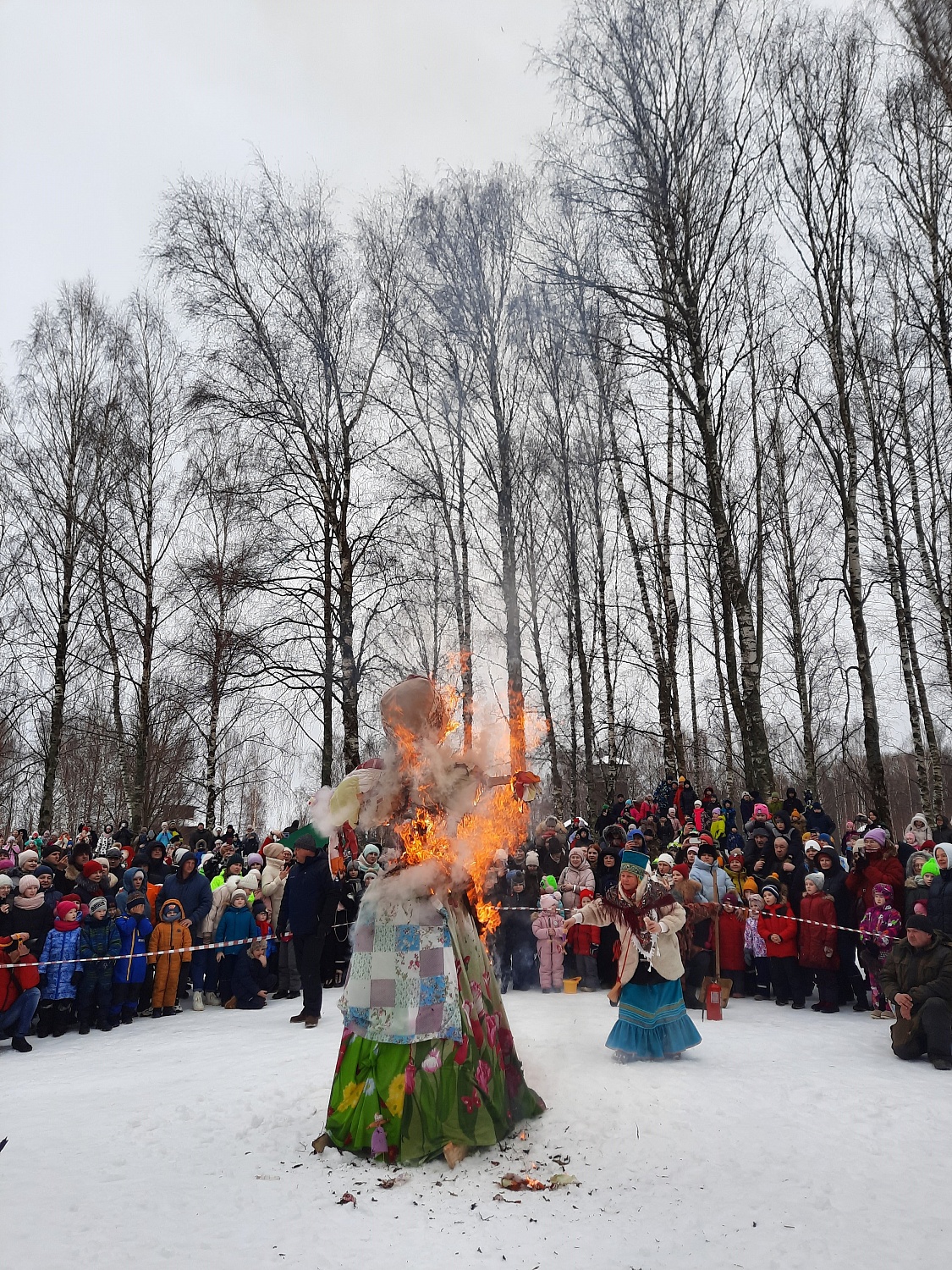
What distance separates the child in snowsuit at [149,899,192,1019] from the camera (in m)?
9.72

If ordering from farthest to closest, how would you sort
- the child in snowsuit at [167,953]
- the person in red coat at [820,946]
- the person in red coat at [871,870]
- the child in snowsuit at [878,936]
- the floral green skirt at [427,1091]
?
1. the child in snowsuit at [167,953]
2. the person in red coat at [871,870]
3. the person in red coat at [820,946]
4. the child in snowsuit at [878,936]
5. the floral green skirt at [427,1091]

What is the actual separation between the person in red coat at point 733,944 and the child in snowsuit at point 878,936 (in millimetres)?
1388

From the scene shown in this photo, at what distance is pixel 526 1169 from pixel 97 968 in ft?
20.8

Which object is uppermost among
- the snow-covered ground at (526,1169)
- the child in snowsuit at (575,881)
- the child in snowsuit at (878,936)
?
the child in snowsuit at (575,881)

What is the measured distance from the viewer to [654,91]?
43.8 ft

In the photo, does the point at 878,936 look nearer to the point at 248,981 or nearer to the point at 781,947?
the point at 781,947

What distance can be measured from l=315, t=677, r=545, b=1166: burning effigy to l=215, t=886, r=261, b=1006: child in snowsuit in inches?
229

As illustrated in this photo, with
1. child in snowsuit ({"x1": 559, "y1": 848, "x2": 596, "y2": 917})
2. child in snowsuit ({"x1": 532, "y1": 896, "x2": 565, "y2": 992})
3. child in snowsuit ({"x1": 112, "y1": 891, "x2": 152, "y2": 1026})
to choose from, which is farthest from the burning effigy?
child in snowsuit ({"x1": 559, "y1": 848, "x2": 596, "y2": 917})

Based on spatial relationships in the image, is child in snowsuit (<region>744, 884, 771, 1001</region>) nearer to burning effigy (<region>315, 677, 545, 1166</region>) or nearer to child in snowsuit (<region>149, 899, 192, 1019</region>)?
burning effigy (<region>315, 677, 545, 1166</region>)

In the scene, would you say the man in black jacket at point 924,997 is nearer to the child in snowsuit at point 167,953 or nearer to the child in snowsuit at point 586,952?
the child in snowsuit at point 586,952

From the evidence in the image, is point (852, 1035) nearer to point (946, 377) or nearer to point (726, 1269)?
point (726, 1269)

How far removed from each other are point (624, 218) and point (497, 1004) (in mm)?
12834

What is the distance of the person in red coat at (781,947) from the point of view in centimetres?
945

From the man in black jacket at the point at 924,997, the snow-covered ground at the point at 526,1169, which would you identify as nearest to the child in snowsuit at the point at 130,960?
the snow-covered ground at the point at 526,1169
